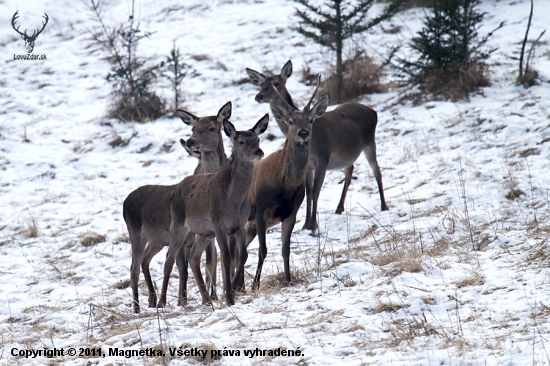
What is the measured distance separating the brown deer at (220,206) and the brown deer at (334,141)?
305cm

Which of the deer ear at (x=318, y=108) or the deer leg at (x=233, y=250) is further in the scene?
the deer ear at (x=318, y=108)

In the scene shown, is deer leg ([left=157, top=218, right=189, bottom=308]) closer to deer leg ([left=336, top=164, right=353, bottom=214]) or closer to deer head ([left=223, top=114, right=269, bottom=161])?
deer head ([left=223, top=114, right=269, bottom=161])

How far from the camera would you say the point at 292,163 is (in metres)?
8.70

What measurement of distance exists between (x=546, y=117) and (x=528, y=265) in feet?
24.7

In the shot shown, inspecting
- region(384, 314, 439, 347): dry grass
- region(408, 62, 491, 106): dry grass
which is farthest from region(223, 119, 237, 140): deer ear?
region(408, 62, 491, 106): dry grass

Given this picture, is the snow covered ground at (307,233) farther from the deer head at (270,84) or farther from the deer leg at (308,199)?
the deer head at (270,84)

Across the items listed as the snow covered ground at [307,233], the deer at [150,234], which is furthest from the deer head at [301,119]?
the deer at [150,234]

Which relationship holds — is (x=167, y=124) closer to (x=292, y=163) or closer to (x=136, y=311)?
(x=292, y=163)

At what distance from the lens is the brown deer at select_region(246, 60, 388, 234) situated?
11203mm

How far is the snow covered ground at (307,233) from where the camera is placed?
541 cm

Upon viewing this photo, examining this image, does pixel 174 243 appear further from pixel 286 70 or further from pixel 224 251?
pixel 286 70

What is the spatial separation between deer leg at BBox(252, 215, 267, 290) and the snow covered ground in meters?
0.27

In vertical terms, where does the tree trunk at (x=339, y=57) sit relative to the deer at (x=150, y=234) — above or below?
above

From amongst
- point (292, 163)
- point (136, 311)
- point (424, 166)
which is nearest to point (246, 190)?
point (292, 163)
